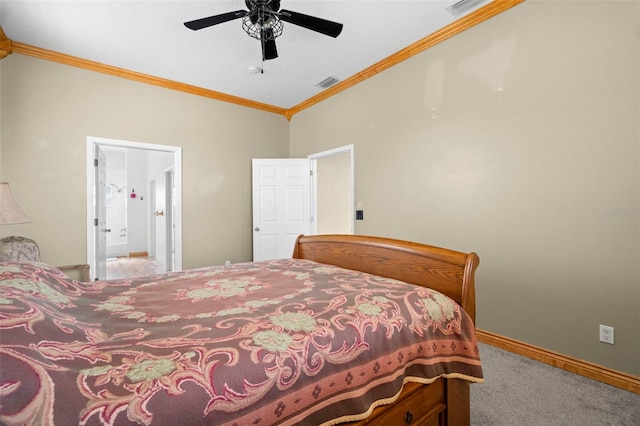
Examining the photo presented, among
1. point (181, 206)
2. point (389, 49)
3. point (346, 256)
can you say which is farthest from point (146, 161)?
point (346, 256)

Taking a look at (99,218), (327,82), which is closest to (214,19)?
(327,82)

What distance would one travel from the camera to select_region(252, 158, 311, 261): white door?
4516mm

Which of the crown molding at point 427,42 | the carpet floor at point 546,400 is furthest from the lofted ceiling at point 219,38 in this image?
the carpet floor at point 546,400

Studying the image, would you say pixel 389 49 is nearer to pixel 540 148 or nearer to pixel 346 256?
pixel 540 148

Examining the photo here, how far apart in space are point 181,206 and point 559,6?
4.36m

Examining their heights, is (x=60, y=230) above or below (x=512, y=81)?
below

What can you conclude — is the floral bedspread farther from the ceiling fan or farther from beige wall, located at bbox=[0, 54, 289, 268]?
beige wall, located at bbox=[0, 54, 289, 268]

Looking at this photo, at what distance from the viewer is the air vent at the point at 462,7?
8.04 ft

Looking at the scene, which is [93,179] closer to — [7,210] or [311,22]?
[7,210]

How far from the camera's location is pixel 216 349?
77 centimetres

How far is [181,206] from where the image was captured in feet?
13.2

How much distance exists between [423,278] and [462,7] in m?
2.43

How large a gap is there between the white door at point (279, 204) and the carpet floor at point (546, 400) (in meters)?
3.06

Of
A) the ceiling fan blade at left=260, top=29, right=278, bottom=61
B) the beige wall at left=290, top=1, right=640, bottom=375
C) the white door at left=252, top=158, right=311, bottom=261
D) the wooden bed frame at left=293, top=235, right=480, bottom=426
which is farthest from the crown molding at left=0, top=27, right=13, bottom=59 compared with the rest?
the beige wall at left=290, top=1, right=640, bottom=375
